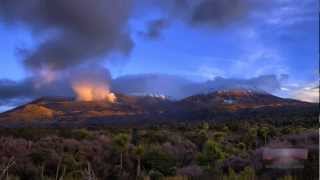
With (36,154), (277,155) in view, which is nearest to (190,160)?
(36,154)

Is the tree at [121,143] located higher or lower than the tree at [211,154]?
higher

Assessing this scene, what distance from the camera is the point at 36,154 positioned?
29.1 meters

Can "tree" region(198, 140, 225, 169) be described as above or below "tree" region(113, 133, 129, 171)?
below

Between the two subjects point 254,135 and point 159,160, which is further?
point 254,135

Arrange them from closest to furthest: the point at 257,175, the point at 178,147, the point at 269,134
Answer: the point at 257,175, the point at 178,147, the point at 269,134

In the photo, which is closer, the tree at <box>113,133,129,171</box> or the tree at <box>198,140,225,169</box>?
the tree at <box>198,140,225,169</box>

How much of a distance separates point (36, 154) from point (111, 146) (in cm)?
630

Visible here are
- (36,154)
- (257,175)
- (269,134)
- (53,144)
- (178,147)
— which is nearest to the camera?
(257,175)

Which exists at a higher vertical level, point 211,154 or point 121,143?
point 121,143

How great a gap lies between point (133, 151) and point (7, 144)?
6.06 meters

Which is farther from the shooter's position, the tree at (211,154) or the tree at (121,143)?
the tree at (121,143)

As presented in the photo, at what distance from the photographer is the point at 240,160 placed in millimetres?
18453

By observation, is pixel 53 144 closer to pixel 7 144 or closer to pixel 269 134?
pixel 7 144

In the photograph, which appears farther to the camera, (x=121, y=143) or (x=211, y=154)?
(x=121, y=143)
